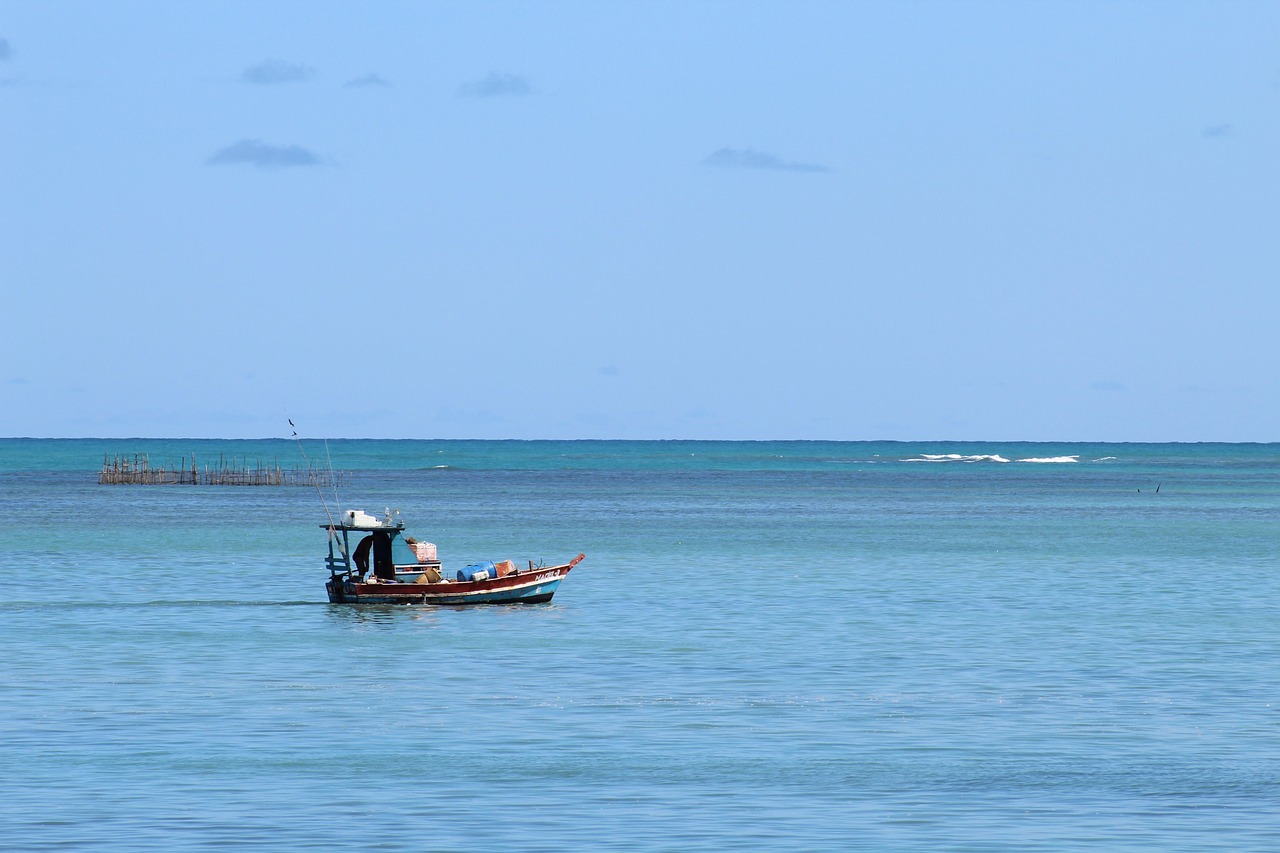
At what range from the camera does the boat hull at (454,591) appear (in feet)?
154

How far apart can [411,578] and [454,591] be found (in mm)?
1207

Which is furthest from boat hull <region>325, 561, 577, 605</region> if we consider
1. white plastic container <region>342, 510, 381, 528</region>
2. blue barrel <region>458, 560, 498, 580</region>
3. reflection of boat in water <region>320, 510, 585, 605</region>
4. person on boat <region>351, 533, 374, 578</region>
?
white plastic container <region>342, 510, 381, 528</region>

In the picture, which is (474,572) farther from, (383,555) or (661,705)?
(661,705)

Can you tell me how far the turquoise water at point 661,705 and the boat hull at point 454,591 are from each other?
25.7 inches

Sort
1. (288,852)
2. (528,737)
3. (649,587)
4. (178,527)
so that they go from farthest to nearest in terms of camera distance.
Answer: (178,527) < (649,587) < (528,737) < (288,852)

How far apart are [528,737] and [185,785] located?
17.8ft

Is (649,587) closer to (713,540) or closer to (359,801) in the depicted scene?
(713,540)

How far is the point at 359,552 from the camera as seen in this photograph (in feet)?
158

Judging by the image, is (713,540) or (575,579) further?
(713,540)

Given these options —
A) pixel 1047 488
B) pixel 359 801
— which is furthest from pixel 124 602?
pixel 1047 488

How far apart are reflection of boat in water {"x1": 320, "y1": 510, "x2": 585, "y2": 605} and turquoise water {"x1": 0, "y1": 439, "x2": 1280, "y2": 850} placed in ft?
2.44

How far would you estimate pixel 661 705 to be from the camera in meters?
29.6

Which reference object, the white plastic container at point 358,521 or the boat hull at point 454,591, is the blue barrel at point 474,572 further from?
the white plastic container at point 358,521

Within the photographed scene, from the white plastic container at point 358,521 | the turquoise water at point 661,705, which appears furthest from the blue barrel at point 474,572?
the white plastic container at point 358,521
